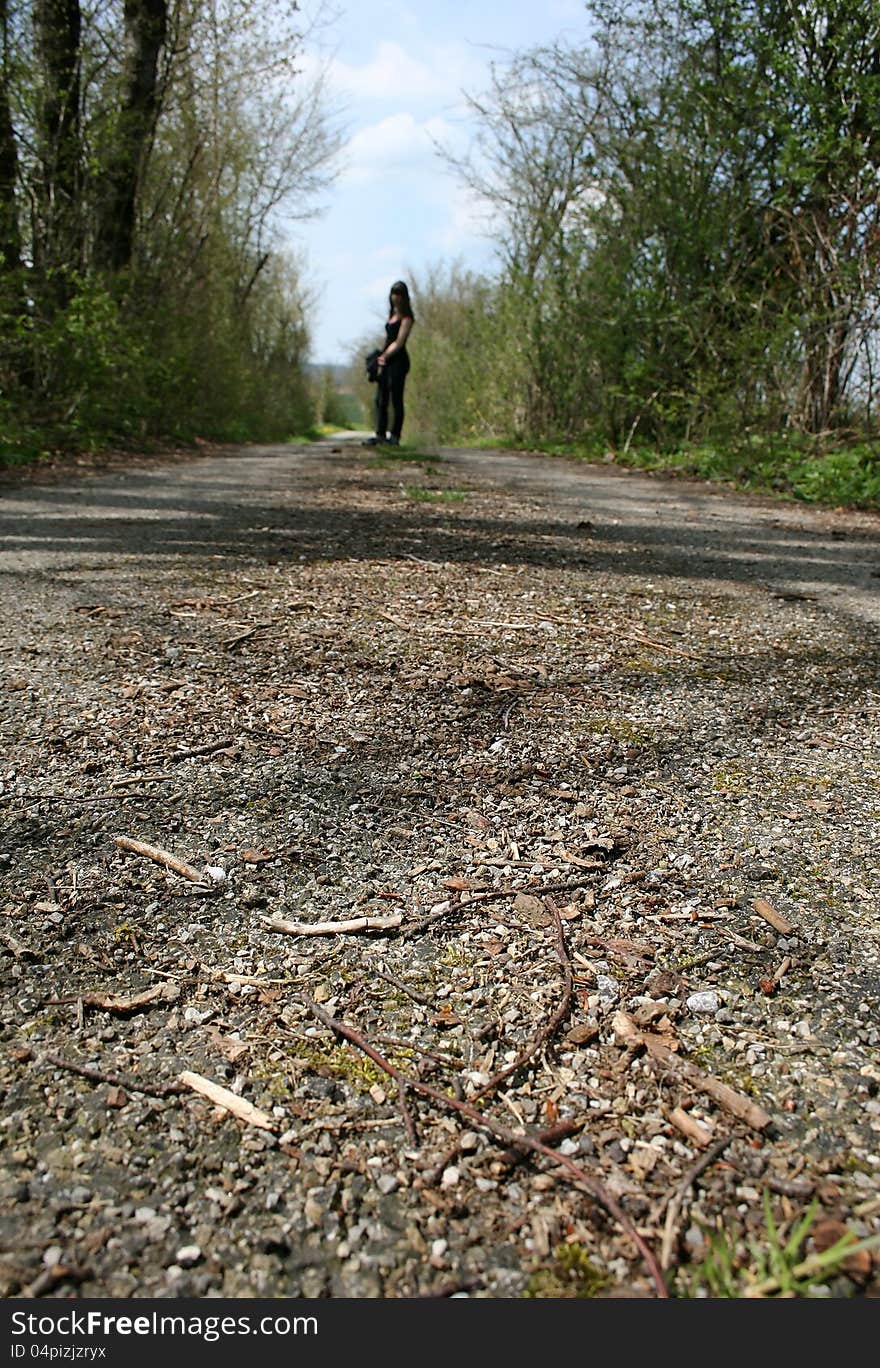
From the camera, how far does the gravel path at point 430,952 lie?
992mm

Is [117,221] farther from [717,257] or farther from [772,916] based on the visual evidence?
[772,916]

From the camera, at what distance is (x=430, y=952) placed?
1461mm

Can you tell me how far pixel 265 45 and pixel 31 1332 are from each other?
1802 cm

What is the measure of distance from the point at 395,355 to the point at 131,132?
162 inches

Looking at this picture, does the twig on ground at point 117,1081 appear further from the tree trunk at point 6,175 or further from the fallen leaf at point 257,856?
the tree trunk at point 6,175

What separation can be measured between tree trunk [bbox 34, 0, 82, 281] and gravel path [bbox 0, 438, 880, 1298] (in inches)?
313

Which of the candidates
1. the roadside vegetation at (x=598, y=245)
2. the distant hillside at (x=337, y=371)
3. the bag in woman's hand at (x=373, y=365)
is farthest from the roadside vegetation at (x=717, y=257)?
the distant hillside at (x=337, y=371)

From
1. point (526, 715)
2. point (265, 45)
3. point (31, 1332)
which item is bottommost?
point (31, 1332)

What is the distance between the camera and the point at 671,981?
Result: 1.40m

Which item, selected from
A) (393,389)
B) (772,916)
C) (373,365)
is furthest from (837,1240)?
(393,389)

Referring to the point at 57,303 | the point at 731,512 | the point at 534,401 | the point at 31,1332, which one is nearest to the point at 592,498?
the point at 731,512

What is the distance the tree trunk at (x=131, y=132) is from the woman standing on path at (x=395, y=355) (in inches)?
131

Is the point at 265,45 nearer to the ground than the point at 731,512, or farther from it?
farther from it

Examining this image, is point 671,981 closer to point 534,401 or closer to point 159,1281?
point 159,1281
